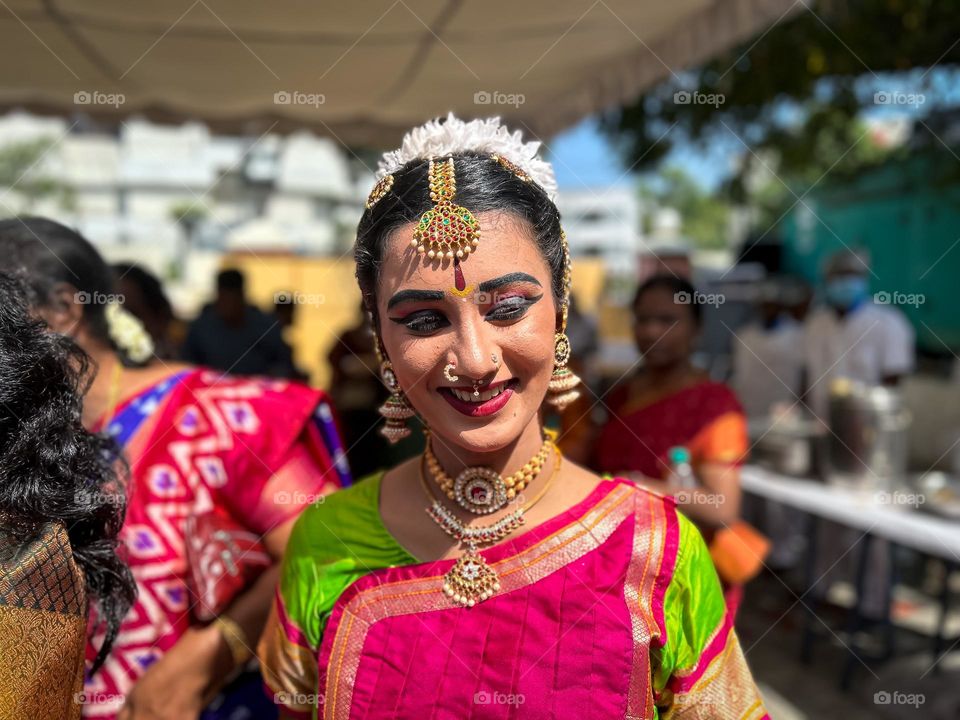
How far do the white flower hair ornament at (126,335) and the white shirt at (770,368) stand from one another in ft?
16.5

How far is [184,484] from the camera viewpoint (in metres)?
1.99

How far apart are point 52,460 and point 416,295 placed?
64 centimetres

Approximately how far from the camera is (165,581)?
76.3 inches

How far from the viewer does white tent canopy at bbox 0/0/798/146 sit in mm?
3266

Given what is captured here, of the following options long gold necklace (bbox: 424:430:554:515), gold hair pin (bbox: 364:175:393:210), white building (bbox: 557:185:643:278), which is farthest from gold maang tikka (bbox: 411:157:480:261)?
white building (bbox: 557:185:643:278)

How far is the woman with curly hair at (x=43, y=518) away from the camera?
1.14 m

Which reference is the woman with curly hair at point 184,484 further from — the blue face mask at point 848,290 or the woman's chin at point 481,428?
the blue face mask at point 848,290

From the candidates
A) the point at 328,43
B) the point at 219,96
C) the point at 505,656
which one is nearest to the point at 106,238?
the point at 219,96

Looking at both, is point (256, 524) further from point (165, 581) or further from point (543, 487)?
point (543, 487)

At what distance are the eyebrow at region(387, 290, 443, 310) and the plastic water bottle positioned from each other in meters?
1.86

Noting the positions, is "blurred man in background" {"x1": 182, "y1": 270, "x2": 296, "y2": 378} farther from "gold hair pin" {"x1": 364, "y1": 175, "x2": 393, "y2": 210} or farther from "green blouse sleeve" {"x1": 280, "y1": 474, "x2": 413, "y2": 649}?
"gold hair pin" {"x1": 364, "y1": 175, "x2": 393, "y2": 210}

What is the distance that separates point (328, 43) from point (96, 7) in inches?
40.0

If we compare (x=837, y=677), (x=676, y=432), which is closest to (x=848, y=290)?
(x=837, y=677)

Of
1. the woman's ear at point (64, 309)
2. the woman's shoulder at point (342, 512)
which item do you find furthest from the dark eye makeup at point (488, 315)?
the woman's ear at point (64, 309)
